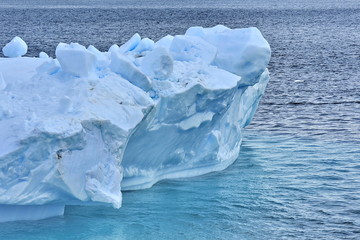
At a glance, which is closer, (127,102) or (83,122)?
(83,122)

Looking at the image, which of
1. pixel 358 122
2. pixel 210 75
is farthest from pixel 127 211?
pixel 358 122

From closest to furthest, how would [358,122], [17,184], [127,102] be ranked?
[17,184]
[127,102]
[358,122]

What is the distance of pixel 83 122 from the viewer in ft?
39.4

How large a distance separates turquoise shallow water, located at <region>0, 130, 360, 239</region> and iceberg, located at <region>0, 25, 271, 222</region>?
1.40ft

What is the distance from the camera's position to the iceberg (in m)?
11.7

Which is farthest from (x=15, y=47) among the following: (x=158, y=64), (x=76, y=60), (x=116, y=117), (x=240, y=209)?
(x=240, y=209)

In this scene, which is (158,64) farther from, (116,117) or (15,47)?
(15,47)

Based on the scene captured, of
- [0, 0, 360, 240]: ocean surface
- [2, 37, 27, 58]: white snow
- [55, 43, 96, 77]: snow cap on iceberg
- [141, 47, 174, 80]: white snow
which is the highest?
[55, 43, 96, 77]: snow cap on iceberg

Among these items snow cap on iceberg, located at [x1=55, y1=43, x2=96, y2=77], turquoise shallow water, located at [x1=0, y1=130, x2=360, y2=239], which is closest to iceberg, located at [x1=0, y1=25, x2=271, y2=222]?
snow cap on iceberg, located at [x1=55, y1=43, x2=96, y2=77]

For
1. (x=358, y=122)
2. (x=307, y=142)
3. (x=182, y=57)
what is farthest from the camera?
(x=358, y=122)

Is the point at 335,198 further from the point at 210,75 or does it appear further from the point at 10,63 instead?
the point at 10,63

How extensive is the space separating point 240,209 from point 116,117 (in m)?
2.91

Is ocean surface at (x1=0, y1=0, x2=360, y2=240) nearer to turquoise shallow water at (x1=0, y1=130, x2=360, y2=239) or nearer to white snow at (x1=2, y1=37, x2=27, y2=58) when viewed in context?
turquoise shallow water at (x1=0, y1=130, x2=360, y2=239)

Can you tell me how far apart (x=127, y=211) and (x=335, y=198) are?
388 centimetres
